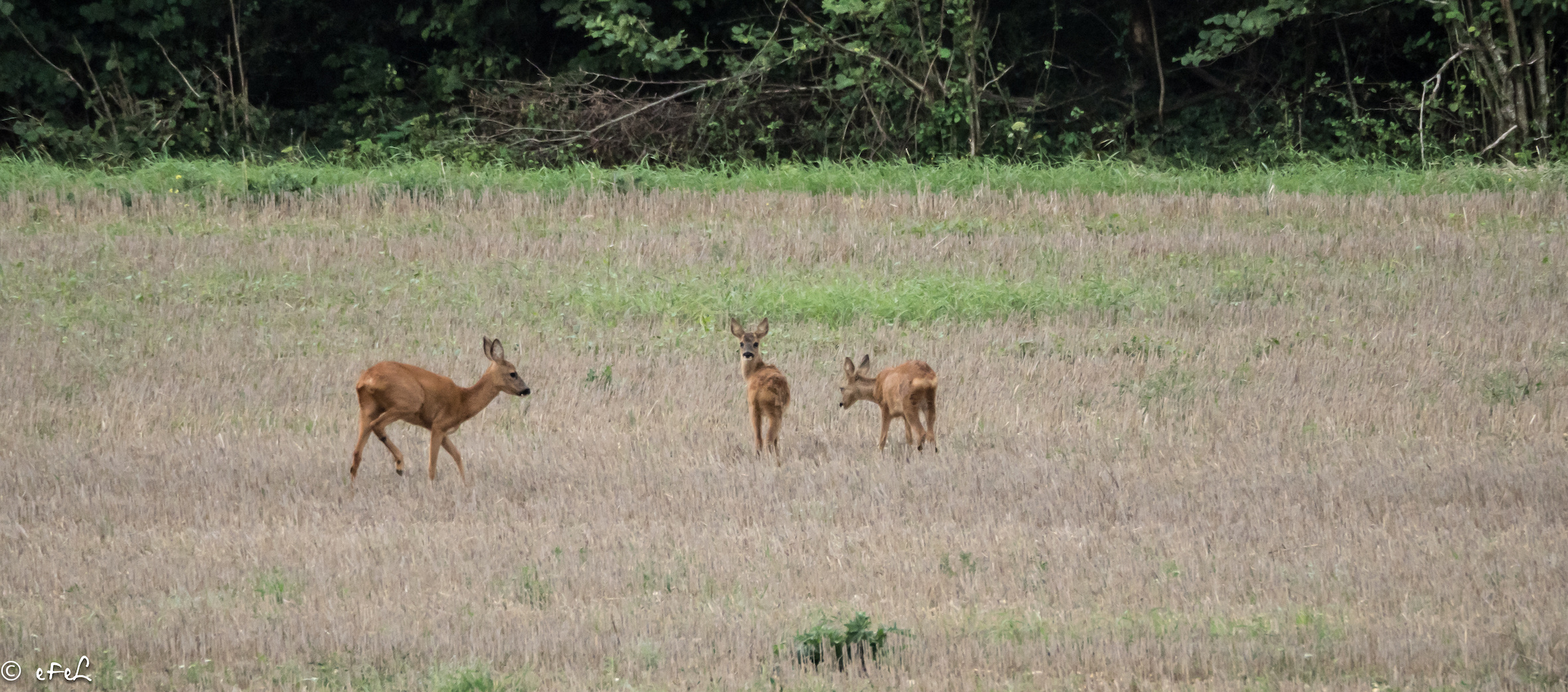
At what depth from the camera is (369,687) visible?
4.80 metres

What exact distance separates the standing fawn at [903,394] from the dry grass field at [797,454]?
176 mm

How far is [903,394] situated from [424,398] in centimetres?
263

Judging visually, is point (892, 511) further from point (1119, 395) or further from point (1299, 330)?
point (1299, 330)

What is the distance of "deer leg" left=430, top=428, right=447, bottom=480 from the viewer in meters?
7.72

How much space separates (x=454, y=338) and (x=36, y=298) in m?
4.05

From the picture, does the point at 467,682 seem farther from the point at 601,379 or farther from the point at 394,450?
the point at 601,379

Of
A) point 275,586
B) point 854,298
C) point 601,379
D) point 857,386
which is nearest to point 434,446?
point 275,586

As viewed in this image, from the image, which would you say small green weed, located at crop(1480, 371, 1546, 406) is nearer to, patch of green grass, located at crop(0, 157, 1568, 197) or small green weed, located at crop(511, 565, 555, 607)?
small green weed, located at crop(511, 565, 555, 607)

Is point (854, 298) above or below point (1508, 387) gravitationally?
above

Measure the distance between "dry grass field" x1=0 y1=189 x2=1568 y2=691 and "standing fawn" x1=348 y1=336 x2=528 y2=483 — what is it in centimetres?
34

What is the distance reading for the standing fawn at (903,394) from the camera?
27.0ft

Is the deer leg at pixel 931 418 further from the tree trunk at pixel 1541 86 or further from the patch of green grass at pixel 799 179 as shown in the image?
the tree trunk at pixel 1541 86

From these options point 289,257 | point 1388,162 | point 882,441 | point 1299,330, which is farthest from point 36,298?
point 1388,162

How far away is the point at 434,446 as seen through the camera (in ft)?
25.5
